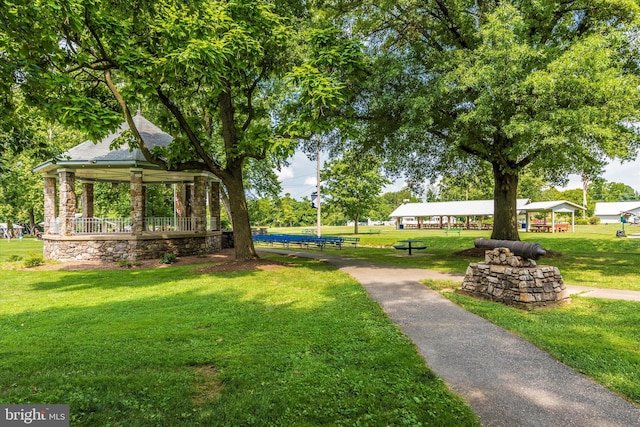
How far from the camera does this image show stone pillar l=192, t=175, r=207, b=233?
17.6m

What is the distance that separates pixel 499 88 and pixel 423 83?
9.88 ft

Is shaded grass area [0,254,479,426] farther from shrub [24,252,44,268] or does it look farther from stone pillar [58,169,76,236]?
stone pillar [58,169,76,236]

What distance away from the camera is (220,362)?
170 inches

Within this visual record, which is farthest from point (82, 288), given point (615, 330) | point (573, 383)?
point (615, 330)

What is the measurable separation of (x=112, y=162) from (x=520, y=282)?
1574 cm

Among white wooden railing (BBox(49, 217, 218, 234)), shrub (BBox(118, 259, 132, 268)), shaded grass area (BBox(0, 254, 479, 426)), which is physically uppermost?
white wooden railing (BBox(49, 217, 218, 234))

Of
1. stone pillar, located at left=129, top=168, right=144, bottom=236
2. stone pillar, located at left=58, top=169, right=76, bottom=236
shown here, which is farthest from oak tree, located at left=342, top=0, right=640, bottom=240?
stone pillar, located at left=58, top=169, right=76, bottom=236

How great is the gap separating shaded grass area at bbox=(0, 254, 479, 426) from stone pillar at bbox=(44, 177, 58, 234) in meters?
10.1

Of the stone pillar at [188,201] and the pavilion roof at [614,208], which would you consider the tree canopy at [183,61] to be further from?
the pavilion roof at [614,208]

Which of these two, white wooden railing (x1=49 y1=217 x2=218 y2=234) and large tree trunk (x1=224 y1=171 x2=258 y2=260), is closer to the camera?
large tree trunk (x1=224 y1=171 x2=258 y2=260)

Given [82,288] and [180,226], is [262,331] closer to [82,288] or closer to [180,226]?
[82,288]

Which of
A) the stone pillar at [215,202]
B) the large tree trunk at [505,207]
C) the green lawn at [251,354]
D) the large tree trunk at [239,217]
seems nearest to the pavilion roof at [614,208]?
the large tree trunk at [505,207]

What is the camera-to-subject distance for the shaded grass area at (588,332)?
3.89 metres

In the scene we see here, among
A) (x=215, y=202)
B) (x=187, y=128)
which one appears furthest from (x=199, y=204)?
(x=187, y=128)
